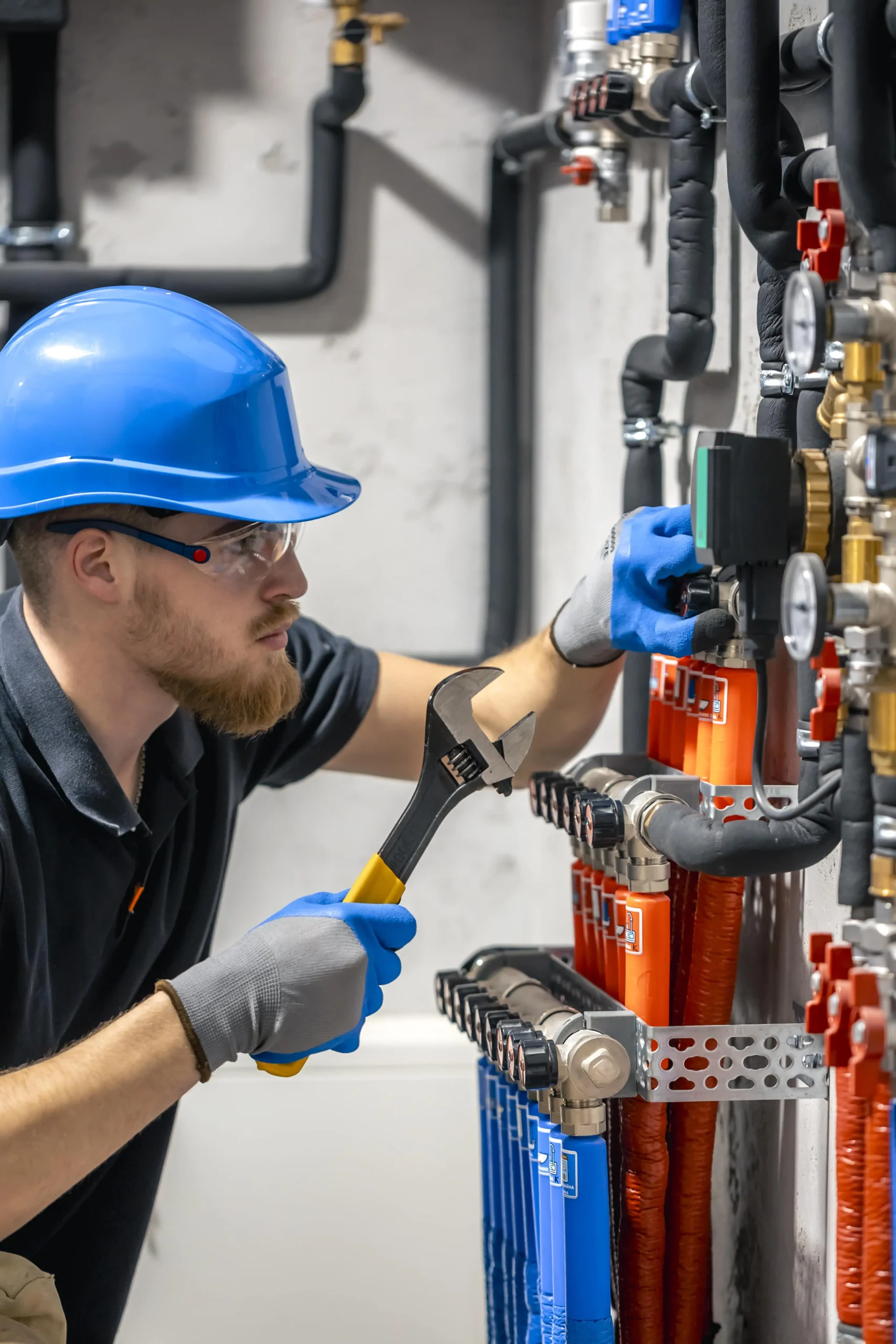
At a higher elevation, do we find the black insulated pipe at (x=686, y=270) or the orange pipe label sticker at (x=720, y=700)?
the black insulated pipe at (x=686, y=270)

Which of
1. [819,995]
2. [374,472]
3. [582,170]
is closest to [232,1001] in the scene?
[819,995]

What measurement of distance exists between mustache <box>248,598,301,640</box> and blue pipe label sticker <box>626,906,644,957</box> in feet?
1.19

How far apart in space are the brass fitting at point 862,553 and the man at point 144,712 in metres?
0.24

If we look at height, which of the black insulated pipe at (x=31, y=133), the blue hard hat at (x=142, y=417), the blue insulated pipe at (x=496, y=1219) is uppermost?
the black insulated pipe at (x=31, y=133)

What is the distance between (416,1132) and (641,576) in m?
1.03

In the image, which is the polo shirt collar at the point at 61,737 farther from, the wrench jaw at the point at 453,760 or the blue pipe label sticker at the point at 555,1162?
the blue pipe label sticker at the point at 555,1162

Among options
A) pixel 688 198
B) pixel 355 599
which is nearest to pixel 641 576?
pixel 688 198

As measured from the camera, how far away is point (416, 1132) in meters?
1.76

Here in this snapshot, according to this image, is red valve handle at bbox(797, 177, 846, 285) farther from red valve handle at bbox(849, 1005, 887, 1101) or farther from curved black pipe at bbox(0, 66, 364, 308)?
curved black pipe at bbox(0, 66, 364, 308)

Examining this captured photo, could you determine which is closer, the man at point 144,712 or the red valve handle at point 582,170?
the man at point 144,712

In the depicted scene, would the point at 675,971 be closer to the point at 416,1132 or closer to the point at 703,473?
the point at 703,473

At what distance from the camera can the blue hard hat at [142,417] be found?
100cm

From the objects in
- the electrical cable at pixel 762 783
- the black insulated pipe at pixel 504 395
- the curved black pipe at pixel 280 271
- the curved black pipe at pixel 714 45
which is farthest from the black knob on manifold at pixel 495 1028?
the curved black pipe at pixel 280 271

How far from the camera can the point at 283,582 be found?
1.08 metres
